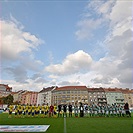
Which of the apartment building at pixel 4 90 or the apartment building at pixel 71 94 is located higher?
the apartment building at pixel 4 90

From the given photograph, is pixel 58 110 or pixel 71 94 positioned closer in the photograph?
pixel 58 110

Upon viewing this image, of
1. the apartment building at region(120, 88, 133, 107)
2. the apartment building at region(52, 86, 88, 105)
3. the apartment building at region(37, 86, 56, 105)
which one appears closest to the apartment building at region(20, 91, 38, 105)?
the apartment building at region(37, 86, 56, 105)

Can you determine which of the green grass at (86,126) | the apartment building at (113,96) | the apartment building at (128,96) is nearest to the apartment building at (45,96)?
the apartment building at (113,96)

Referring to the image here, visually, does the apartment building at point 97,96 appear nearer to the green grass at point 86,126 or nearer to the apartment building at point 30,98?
the apartment building at point 30,98

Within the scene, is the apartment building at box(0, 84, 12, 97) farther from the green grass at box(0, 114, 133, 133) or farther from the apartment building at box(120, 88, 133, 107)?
the green grass at box(0, 114, 133, 133)

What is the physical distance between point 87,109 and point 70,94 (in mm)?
84102

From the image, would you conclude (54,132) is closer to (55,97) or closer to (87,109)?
(87,109)

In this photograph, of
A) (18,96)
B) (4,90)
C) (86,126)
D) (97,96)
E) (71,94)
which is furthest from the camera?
(18,96)

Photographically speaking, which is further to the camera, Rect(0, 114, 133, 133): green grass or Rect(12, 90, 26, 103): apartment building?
Rect(12, 90, 26, 103): apartment building

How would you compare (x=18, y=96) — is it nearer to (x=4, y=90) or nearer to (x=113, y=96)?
(x=4, y=90)

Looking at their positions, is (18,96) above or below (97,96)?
above

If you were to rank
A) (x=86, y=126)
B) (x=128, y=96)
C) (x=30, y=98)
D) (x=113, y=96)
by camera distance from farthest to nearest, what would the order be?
(x=30, y=98) → (x=128, y=96) → (x=113, y=96) → (x=86, y=126)

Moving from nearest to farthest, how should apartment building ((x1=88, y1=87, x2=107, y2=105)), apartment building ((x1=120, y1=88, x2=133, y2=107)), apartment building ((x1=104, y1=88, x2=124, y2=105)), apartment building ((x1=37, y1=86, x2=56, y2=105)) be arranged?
apartment building ((x1=88, y1=87, x2=107, y2=105)) < apartment building ((x1=104, y1=88, x2=124, y2=105)) < apartment building ((x1=120, y1=88, x2=133, y2=107)) < apartment building ((x1=37, y1=86, x2=56, y2=105))

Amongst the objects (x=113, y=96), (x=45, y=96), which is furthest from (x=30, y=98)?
(x=113, y=96)
